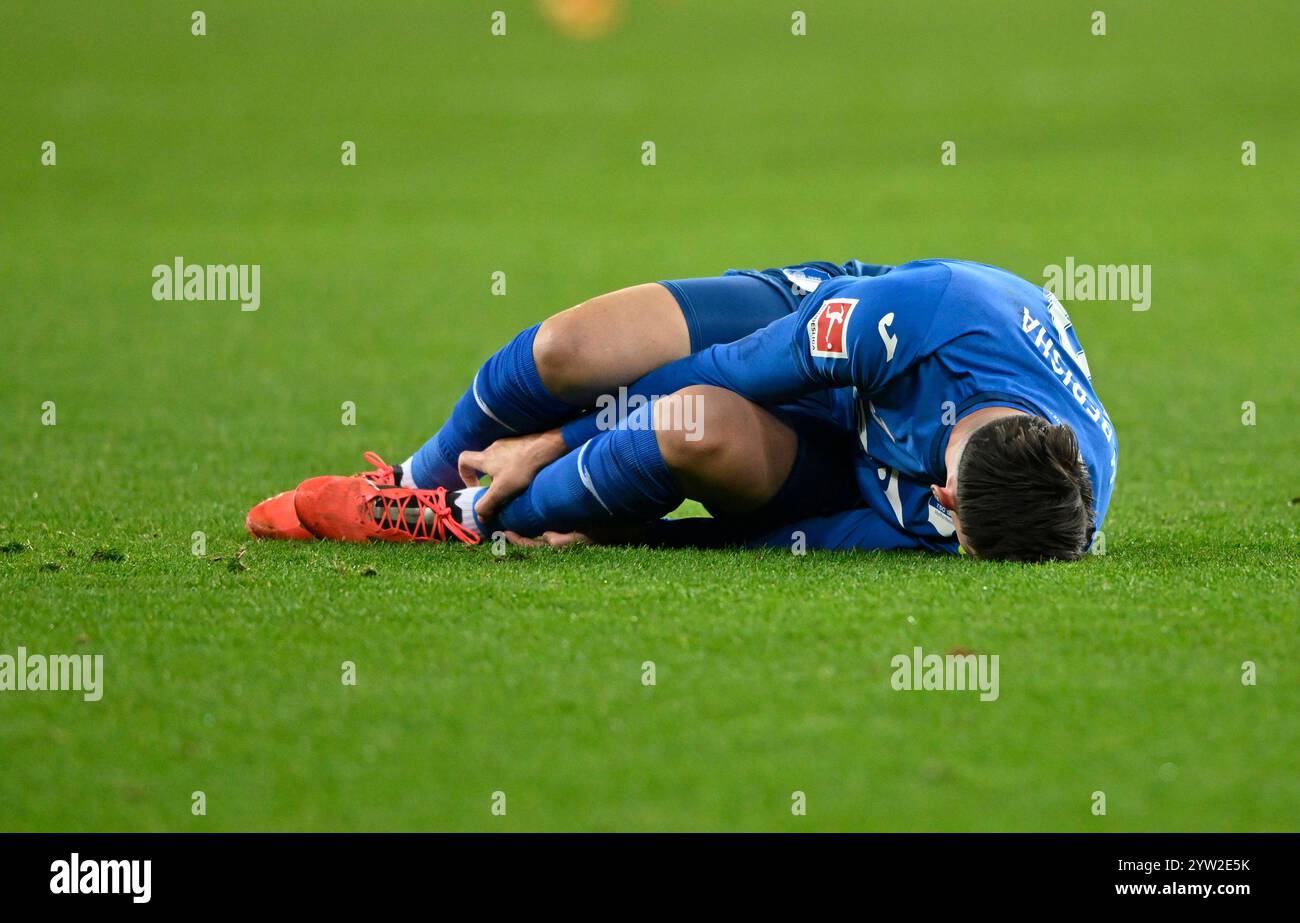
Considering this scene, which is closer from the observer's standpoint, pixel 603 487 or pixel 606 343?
pixel 603 487

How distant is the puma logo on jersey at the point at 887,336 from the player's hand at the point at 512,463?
104 centimetres

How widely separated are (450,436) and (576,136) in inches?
558

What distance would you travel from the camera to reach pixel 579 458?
14.0ft

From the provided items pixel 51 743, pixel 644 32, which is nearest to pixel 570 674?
pixel 51 743

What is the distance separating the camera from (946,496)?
12.7ft

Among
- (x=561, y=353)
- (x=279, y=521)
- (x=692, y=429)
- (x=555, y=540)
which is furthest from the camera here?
(x=279, y=521)

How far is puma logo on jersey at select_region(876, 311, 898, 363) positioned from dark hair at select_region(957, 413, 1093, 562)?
305 mm

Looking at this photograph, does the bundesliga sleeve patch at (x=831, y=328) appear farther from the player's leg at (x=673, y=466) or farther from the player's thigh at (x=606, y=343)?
the player's thigh at (x=606, y=343)

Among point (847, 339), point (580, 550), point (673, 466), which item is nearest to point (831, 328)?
point (847, 339)

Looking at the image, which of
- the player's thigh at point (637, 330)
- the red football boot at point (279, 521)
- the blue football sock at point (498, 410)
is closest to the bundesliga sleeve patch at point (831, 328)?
the player's thigh at point (637, 330)

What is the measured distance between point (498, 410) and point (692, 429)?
74 cm

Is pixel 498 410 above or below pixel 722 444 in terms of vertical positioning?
above

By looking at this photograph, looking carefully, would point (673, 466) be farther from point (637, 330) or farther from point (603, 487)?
point (637, 330)

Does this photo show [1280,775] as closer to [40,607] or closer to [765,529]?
[765,529]
